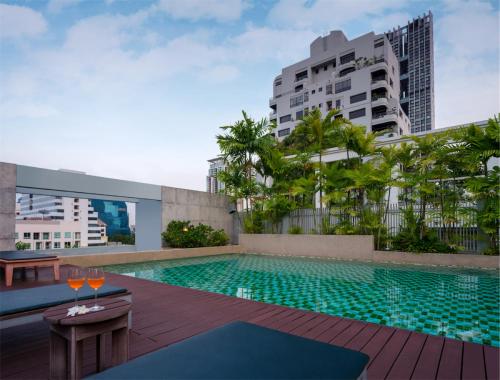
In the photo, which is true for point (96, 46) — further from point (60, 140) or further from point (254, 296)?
point (254, 296)

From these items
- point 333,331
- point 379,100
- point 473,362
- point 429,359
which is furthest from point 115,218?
point 379,100

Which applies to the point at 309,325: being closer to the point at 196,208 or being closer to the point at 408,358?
the point at 408,358

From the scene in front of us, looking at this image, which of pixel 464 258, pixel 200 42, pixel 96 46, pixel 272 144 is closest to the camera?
pixel 464 258

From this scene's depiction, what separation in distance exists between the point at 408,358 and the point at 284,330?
1281 mm

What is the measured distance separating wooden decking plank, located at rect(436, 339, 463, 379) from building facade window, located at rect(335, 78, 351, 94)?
1877 inches

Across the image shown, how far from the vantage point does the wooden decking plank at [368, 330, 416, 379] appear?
2.40m

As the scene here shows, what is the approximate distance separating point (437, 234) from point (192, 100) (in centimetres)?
1233

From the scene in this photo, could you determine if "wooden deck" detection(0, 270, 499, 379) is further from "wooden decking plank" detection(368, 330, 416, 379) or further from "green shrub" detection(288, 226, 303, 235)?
"green shrub" detection(288, 226, 303, 235)

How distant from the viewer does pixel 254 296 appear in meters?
5.80

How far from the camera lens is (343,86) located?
4638cm

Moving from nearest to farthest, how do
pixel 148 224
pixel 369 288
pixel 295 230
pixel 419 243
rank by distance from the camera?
pixel 369 288 → pixel 419 243 → pixel 295 230 → pixel 148 224

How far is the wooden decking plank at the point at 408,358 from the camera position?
2377mm

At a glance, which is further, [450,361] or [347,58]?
[347,58]

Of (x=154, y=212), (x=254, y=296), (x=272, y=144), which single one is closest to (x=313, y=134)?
(x=272, y=144)
